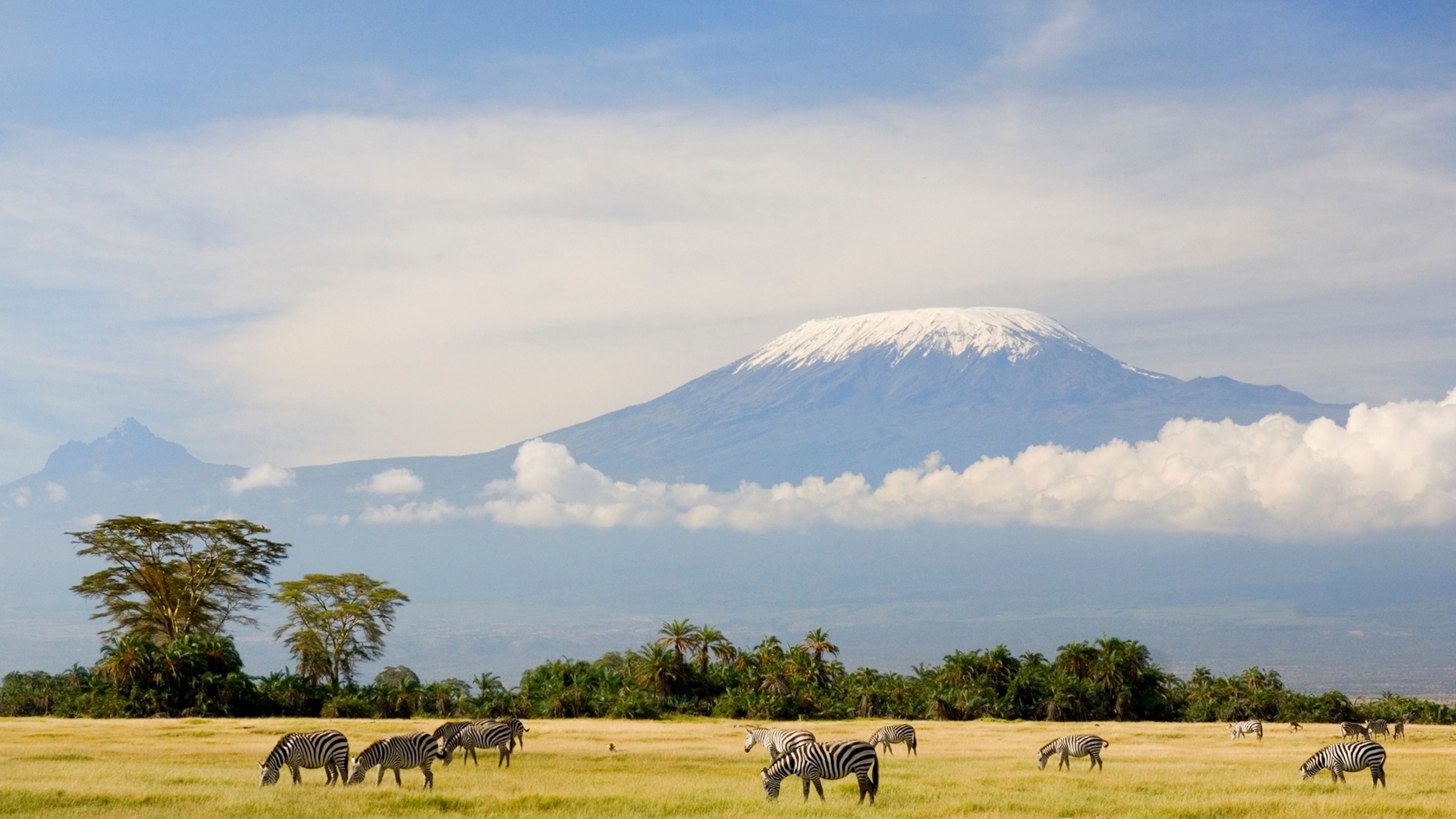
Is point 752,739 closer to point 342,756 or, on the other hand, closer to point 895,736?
point 895,736

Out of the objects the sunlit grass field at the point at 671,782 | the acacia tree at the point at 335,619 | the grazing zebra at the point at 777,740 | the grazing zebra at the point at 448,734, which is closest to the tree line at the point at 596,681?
the acacia tree at the point at 335,619

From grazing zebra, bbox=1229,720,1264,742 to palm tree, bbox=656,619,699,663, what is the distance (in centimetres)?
3407

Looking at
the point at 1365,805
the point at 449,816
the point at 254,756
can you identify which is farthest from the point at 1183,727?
the point at 449,816

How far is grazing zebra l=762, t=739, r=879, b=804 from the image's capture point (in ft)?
95.6

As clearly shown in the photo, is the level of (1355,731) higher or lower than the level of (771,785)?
lower

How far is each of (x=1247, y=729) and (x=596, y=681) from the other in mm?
37636

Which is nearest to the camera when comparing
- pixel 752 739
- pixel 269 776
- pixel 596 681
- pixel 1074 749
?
pixel 269 776

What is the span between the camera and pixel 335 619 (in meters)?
90.1

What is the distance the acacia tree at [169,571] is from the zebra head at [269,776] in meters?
51.3

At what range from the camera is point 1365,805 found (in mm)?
28969

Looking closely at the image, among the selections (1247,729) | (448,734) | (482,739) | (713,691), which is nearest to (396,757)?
(482,739)

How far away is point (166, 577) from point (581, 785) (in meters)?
57.4

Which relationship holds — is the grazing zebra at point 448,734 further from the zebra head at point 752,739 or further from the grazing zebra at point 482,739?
the zebra head at point 752,739

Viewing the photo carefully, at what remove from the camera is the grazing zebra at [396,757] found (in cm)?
3225
